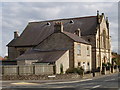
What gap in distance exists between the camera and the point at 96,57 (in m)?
50.6

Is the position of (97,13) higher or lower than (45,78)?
higher

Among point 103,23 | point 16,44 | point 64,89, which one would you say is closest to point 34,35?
point 16,44

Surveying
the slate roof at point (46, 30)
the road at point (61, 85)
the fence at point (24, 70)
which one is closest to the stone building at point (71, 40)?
the slate roof at point (46, 30)

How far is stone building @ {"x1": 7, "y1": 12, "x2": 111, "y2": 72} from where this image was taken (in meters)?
40.7

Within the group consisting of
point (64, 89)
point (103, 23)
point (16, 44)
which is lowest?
point (64, 89)

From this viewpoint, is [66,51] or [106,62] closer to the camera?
[66,51]

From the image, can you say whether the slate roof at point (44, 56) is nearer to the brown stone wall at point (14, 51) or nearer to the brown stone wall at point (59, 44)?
the brown stone wall at point (59, 44)

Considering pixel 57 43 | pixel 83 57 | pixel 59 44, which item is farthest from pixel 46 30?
pixel 59 44

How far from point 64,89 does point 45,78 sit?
1088 centimetres

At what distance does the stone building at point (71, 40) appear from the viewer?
40.7 metres

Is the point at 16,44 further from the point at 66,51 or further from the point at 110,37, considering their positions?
Answer: the point at 110,37

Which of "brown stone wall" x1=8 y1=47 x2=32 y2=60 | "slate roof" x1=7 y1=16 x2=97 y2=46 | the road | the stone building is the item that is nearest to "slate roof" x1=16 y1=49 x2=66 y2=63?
the stone building

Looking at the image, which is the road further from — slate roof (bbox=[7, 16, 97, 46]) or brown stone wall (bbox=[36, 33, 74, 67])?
slate roof (bbox=[7, 16, 97, 46])

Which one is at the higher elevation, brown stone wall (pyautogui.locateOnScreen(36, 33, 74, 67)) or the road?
brown stone wall (pyautogui.locateOnScreen(36, 33, 74, 67))
